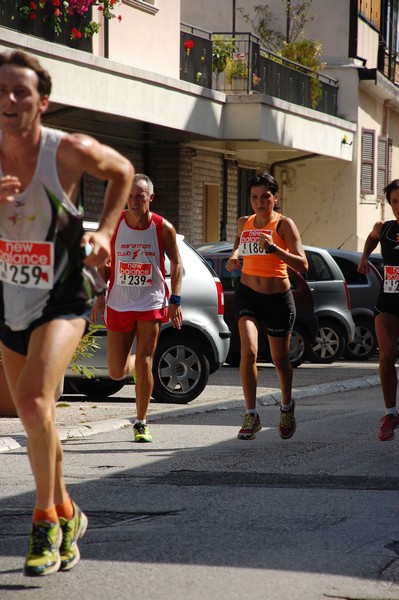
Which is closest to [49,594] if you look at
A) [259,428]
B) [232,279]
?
[259,428]

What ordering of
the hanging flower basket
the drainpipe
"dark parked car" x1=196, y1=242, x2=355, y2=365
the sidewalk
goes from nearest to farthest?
the sidewalk → the hanging flower basket → "dark parked car" x1=196, y1=242, x2=355, y2=365 → the drainpipe

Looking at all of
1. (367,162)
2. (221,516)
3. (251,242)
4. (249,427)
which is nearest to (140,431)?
(249,427)

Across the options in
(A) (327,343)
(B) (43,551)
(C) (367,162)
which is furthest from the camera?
(C) (367,162)

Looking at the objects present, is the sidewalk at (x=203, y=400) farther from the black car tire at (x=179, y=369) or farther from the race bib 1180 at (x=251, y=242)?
the race bib 1180 at (x=251, y=242)

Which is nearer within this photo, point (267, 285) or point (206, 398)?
point (267, 285)

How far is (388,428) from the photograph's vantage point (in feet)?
32.8

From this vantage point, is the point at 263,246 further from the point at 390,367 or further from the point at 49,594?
the point at 49,594

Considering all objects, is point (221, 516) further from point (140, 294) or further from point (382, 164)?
point (382, 164)

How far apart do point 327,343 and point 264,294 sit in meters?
10.1

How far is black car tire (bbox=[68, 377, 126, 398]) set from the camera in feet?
→ 43.9

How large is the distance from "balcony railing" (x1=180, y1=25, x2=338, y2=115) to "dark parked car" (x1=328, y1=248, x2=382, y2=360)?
13.9 feet

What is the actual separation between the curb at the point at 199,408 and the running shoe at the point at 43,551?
4.47 m

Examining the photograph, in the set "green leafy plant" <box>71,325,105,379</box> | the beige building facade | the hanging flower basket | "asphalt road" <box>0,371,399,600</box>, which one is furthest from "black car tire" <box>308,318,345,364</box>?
"asphalt road" <box>0,371,399,600</box>

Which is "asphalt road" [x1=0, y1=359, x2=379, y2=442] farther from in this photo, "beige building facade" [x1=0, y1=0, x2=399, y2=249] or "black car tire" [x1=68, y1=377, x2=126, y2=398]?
"beige building facade" [x1=0, y1=0, x2=399, y2=249]
